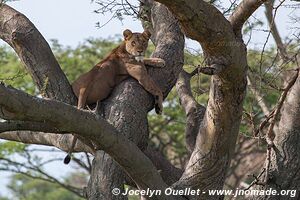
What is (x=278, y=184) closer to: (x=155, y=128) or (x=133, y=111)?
(x=133, y=111)

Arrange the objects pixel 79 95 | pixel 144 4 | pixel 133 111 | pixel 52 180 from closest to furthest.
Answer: pixel 133 111 → pixel 79 95 → pixel 144 4 → pixel 52 180

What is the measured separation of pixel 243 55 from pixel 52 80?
195 centimetres

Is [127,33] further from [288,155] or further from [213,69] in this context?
[213,69]

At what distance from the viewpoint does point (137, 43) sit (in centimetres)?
773

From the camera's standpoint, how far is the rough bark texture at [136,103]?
5977 mm

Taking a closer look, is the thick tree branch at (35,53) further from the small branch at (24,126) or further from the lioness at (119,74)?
the small branch at (24,126)

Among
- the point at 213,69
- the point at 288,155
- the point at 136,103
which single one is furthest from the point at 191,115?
the point at 213,69

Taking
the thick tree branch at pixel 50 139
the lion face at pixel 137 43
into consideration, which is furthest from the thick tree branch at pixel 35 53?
the lion face at pixel 137 43

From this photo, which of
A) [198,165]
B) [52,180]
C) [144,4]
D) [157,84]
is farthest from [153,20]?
[52,180]

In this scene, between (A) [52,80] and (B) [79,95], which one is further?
(B) [79,95]

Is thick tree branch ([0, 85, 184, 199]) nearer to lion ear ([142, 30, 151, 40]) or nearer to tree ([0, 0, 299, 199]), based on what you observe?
tree ([0, 0, 299, 199])

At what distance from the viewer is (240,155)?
14039mm

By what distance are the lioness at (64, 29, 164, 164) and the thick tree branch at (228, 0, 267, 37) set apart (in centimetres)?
177

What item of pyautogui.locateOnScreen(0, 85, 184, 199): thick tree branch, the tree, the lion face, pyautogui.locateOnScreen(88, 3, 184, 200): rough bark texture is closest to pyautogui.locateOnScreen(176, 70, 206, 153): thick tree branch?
the tree
